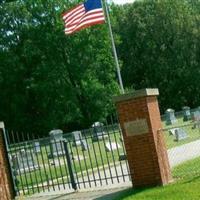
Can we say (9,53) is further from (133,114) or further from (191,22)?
(133,114)

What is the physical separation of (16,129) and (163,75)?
18.8 meters

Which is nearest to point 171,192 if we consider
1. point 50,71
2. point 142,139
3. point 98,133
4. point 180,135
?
point 142,139

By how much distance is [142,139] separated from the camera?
1305 centimetres

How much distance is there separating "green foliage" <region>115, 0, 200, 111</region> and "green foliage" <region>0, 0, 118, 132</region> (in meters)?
10.9

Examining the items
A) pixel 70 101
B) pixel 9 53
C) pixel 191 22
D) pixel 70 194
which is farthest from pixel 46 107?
pixel 70 194

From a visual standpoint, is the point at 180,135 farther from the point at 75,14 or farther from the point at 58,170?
the point at 75,14

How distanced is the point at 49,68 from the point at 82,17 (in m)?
34.0

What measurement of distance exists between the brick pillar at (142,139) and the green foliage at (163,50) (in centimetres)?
5209

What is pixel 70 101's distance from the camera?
181 ft

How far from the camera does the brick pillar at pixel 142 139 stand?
13.0 metres

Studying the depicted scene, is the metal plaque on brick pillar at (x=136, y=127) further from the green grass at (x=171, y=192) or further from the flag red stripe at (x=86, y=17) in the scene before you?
the flag red stripe at (x=86, y=17)

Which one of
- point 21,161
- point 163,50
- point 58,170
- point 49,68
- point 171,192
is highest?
point 163,50

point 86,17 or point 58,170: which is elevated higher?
point 86,17

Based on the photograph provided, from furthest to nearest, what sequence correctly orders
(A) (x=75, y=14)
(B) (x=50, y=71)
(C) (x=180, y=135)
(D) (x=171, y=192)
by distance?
(B) (x=50, y=71) < (C) (x=180, y=135) < (A) (x=75, y=14) < (D) (x=171, y=192)
